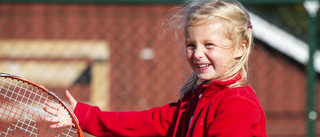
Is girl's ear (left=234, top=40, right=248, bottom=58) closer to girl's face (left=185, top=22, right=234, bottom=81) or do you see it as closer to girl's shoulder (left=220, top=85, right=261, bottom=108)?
girl's face (left=185, top=22, right=234, bottom=81)

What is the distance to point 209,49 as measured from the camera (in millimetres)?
1902

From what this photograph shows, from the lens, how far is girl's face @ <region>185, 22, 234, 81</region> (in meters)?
1.89

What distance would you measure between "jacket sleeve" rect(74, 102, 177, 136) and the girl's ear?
1.34 ft

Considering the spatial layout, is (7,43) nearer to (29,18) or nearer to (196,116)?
(29,18)

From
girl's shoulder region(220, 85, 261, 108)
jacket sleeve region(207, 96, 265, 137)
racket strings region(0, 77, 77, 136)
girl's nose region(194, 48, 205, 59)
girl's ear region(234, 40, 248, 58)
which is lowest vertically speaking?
racket strings region(0, 77, 77, 136)

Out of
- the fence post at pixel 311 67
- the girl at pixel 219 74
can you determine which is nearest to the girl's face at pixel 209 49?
the girl at pixel 219 74

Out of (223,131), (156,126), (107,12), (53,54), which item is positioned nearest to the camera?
(223,131)

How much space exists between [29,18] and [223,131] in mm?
6890

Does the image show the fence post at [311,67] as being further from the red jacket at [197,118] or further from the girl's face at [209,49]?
the girl's face at [209,49]

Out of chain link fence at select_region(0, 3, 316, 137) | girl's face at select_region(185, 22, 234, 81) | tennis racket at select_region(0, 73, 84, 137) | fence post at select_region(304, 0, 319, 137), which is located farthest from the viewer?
chain link fence at select_region(0, 3, 316, 137)

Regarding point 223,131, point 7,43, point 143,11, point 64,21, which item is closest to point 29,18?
point 64,21

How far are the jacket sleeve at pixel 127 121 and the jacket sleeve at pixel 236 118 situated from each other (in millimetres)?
431

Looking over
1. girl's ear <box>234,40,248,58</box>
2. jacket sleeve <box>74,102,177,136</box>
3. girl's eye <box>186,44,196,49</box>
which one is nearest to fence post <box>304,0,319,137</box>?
jacket sleeve <box>74,102,177,136</box>

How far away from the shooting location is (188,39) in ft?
6.31
